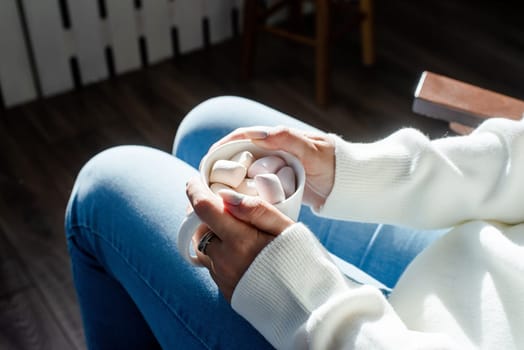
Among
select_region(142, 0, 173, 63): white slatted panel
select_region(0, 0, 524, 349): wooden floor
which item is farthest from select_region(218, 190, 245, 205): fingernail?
select_region(142, 0, 173, 63): white slatted panel

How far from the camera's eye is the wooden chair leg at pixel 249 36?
203cm

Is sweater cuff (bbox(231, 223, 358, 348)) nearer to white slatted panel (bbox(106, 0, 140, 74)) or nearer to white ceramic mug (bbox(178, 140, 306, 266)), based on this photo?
white ceramic mug (bbox(178, 140, 306, 266))

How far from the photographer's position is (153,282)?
0.75m

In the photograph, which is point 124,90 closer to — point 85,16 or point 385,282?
point 85,16

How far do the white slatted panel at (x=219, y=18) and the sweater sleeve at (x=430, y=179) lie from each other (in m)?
1.58

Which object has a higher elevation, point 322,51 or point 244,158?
point 244,158

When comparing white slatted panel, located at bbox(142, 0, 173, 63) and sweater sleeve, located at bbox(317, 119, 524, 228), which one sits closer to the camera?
sweater sleeve, located at bbox(317, 119, 524, 228)

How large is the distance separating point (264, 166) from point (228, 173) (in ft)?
0.15

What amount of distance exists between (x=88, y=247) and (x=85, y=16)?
1299 mm

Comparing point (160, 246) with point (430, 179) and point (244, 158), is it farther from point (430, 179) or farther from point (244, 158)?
point (430, 179)

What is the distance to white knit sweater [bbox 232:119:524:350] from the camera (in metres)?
0.62

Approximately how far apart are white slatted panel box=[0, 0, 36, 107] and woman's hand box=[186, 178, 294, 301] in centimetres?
146

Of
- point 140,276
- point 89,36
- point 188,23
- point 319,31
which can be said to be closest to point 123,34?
point 89,36

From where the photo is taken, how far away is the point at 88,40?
6.67ft
